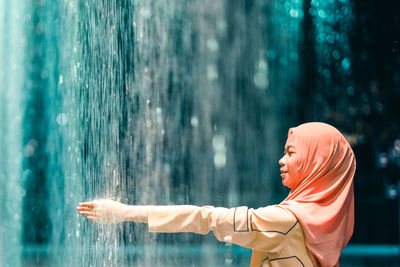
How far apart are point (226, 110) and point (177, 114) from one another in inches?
29.9

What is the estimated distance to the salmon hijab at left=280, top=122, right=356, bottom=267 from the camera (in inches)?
75.1

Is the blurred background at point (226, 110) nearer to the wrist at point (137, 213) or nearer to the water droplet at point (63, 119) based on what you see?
the water droplet at point (63, 119)

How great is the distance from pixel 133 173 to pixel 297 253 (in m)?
3.67

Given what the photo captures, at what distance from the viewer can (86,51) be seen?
376 cm

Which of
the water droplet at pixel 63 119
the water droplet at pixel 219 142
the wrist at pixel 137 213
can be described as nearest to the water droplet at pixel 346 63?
the water droplet at pixel 219 142

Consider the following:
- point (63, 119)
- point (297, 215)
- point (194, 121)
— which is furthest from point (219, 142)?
point (297, 215)

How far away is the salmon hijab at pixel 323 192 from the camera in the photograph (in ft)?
6.26

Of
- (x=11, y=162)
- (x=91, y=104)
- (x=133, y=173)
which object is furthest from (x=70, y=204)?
(x=133, y=173)

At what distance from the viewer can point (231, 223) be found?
1.84 metres

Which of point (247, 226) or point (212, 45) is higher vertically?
point (212, 45)

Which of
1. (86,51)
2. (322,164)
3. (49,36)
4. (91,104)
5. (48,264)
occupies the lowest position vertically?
(48,264)

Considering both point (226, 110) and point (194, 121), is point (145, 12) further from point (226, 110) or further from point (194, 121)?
point (226, 110)

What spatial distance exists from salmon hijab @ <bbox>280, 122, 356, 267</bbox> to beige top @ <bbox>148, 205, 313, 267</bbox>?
0.05m

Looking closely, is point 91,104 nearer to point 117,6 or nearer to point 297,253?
point 117,6
